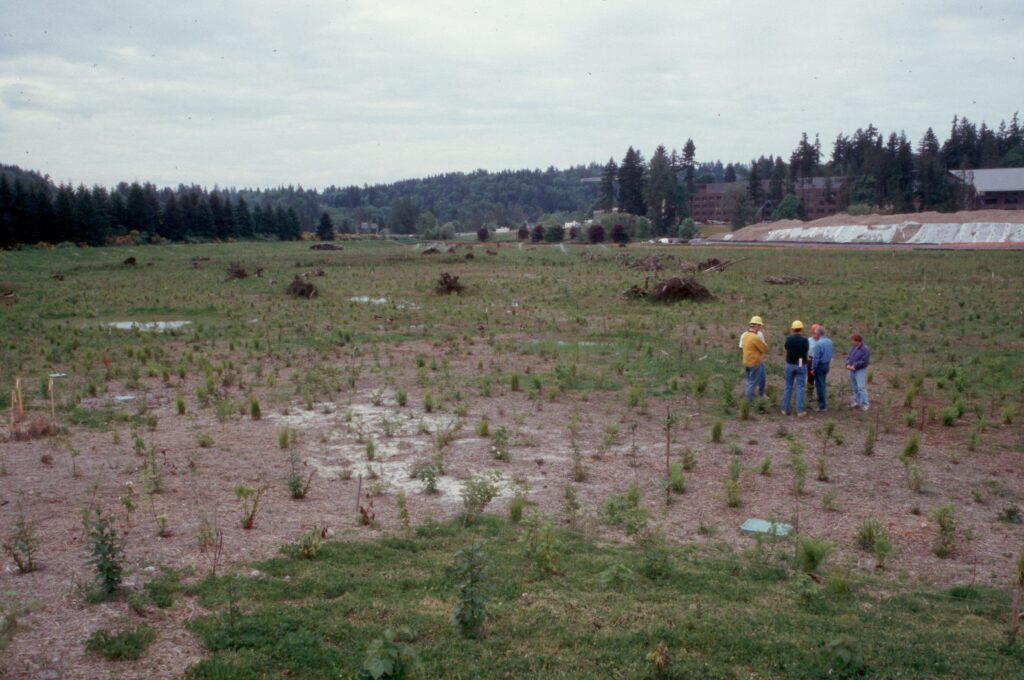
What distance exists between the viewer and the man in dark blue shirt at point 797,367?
1462 centimetres

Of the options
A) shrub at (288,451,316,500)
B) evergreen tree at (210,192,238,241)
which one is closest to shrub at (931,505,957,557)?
shrub at (288,451,316,500)

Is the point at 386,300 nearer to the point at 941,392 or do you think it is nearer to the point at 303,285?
the point at 303,285

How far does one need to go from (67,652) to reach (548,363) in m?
14.6

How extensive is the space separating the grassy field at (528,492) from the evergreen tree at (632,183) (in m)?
89.7

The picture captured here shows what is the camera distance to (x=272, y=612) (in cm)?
635

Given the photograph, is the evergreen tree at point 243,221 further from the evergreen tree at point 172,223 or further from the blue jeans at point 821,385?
the blue jeans at point 821,385

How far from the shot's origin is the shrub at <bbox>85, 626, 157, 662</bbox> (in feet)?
18.5

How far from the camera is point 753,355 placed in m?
15.2

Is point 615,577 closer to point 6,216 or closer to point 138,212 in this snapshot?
point 6,216

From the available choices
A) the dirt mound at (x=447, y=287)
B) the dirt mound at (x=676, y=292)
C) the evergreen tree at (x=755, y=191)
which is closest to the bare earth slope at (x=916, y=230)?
the evergreen tree at (x=755, y=191)

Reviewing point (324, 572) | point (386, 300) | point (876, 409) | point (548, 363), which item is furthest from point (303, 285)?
point (324, 572)

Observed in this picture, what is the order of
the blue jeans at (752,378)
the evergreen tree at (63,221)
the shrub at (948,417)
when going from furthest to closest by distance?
the evergreen tree at (63,221) < the blue jeans at (752,378) < the shrub at (948,417)

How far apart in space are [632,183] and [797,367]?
10207 centimetres

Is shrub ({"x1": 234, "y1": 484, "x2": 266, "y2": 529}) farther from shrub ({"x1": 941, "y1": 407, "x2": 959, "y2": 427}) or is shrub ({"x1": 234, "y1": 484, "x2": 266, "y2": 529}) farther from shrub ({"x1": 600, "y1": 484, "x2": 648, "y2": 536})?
shrub ({"x1": 941, "y1": 407, "x2": 959, "y2": 427})
